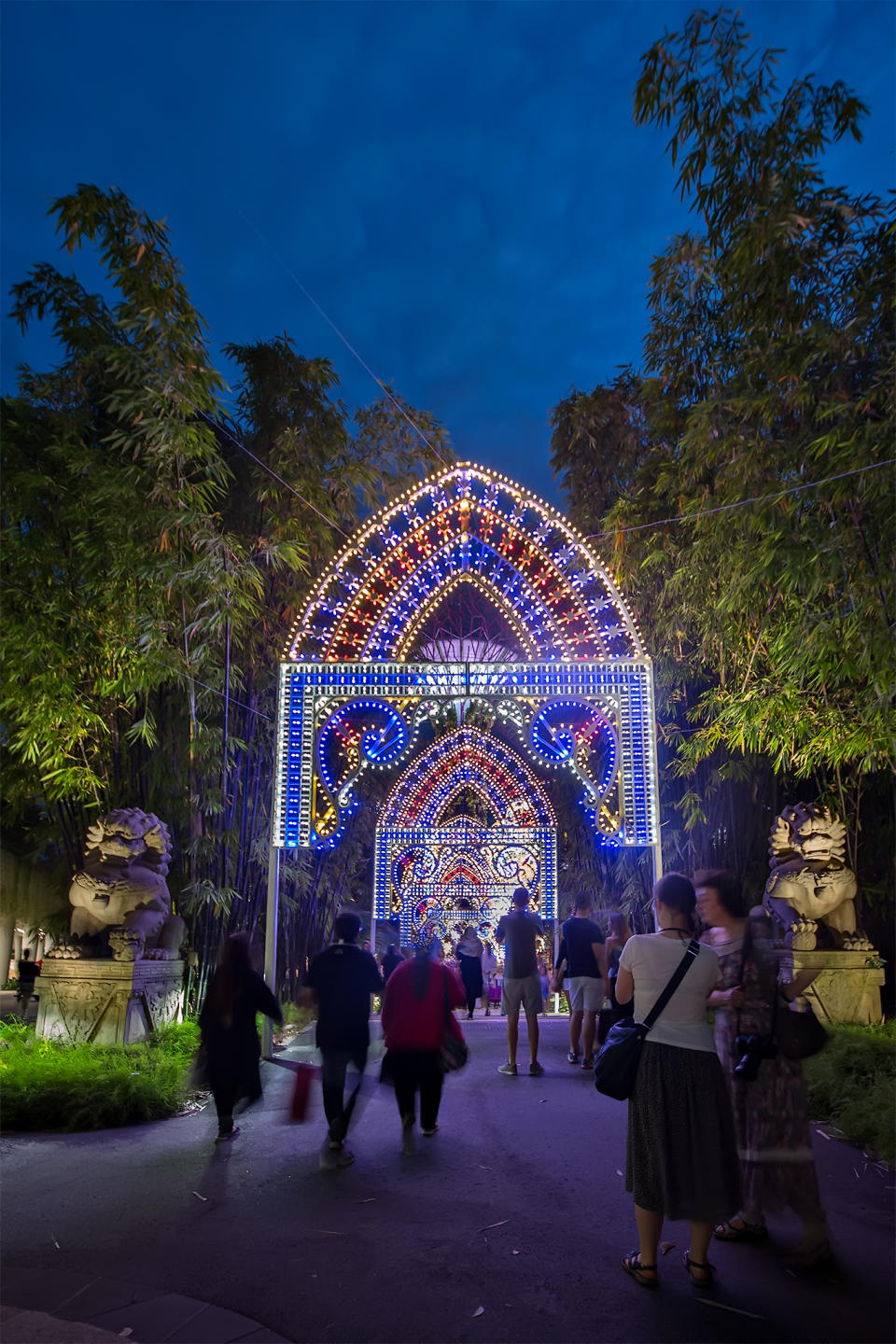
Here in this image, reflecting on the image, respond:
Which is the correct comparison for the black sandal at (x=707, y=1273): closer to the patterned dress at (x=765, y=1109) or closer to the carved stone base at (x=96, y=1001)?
the patterned dress at (x=765, y=1109)

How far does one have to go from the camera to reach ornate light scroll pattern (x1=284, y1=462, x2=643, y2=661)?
6.12 meters

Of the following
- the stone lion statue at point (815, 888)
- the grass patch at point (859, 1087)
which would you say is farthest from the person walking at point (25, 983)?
the grass patch at point (859, 1087)

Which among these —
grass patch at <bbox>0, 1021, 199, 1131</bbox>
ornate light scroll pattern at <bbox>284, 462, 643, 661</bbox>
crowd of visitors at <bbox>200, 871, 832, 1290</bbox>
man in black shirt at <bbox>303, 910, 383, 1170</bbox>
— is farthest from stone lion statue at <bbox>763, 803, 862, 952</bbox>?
grass patch at <bbox>0, 1021, 199, 1131</bbox>

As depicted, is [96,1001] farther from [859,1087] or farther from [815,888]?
[815,888]

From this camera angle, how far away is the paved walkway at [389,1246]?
2299 millimetres

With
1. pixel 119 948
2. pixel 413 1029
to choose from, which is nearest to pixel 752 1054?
pixel 413 1029

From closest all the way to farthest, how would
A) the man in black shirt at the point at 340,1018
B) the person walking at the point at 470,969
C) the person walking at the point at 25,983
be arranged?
1. the man in black shirt at the point at 340,1018
2. the person walking at the point at 470,969
3. the person walking at the point at 25,983

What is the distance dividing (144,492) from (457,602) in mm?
2531

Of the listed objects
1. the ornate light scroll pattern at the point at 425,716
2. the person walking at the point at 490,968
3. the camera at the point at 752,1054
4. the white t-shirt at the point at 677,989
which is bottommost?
the person walking at the point at 490,968

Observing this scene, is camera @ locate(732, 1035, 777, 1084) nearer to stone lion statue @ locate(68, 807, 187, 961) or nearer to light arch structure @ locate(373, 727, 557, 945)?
stone lion statue @ locate(68, 807, 187, 961)

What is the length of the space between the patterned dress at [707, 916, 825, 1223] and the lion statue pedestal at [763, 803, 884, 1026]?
352 centimetres

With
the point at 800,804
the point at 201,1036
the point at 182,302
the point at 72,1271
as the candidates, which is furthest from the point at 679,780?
the point at 72,1271

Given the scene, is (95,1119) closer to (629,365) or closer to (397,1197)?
(397,1197)

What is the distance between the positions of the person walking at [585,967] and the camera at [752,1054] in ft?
10.5
